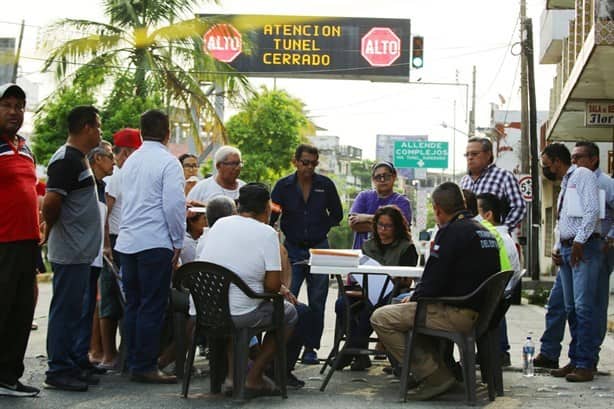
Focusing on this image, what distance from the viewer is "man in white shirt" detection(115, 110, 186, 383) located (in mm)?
8430

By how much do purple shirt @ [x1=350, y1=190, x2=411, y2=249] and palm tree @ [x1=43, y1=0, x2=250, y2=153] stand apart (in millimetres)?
17374

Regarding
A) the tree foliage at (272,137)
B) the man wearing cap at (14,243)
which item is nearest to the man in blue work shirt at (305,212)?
the man wearing cap at (14,243)

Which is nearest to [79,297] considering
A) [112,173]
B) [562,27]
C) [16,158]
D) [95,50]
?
[16,158]

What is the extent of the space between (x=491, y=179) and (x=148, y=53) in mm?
18647

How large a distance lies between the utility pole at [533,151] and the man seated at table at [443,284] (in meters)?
23.2

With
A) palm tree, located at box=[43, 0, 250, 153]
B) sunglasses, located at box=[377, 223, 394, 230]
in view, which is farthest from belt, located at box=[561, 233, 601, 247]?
palm tree, located at box=[43, 0, 250, 153]

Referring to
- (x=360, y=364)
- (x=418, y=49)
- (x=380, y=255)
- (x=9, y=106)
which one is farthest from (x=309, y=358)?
(x=418, y=49)

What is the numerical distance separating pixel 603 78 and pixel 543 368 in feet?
28.2

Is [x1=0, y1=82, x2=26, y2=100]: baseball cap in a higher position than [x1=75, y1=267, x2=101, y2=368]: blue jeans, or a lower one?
higher

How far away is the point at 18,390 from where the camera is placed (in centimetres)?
773

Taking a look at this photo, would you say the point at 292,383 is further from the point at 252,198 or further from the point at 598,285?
the point at 598,285

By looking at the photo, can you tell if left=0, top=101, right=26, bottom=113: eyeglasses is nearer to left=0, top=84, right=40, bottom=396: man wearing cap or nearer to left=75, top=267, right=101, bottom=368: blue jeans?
left=0, top=84, right=40, bottom=396: man wearing cap

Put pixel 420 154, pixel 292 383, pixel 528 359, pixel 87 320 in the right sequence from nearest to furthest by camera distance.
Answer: pixel 292 383
pixel 87 320
pixel 528 359
pixel 420 154

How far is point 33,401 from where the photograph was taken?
24.8ft
